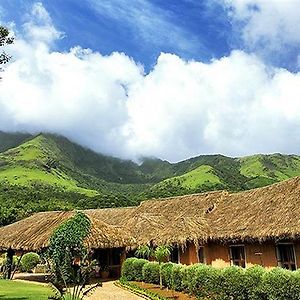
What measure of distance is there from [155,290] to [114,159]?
477ft

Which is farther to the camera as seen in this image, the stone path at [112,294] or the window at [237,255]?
the window at [237,255]

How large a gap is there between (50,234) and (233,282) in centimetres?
1388

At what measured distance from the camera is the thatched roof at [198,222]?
1978cm

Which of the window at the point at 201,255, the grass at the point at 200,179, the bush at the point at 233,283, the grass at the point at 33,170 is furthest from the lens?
the grass at the point at 200,179

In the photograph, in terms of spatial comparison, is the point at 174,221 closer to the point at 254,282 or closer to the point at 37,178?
the point at 254,282

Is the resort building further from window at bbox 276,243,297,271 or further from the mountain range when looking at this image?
the mountain range

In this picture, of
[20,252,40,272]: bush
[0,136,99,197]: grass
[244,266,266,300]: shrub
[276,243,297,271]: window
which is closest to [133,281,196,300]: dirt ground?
[244,266,266,300]: shrub

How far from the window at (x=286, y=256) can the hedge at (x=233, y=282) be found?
3630mm

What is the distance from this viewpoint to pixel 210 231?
894 inches

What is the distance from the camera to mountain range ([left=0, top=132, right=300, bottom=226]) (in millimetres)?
74250

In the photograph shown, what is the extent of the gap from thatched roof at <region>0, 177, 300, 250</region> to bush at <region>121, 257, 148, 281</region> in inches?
46.8

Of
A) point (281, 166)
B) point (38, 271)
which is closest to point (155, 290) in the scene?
point (38, 271)

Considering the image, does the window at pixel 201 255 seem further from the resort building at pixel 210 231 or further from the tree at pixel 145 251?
the tree at pixel 145 251

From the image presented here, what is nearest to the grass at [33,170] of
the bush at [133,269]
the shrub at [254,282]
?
the bush at [133,269]
